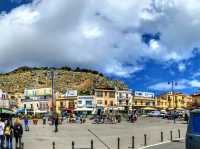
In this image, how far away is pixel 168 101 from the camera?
188500 millimetres

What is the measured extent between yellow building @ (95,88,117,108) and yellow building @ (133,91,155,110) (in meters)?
9.80

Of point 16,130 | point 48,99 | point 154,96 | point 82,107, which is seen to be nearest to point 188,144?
point 16,130

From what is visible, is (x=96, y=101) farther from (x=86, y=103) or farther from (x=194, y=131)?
(x=194, y=131)

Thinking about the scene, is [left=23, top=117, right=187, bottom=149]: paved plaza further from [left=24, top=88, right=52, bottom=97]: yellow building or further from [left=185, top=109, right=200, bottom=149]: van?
[left=24, top=88, right=52, bottom=97]: yellow building

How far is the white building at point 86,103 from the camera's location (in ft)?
517

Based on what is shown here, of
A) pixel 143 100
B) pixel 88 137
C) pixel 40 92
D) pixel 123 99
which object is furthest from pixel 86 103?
pixel 88 137

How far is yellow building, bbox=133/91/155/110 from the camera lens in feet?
570

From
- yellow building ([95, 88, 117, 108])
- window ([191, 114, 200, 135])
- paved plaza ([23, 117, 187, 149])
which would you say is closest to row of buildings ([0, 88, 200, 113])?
yellow building ([95, 88, 117, 108])

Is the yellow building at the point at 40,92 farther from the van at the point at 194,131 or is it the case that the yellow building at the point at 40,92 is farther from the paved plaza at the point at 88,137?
the van at the point at 194,131

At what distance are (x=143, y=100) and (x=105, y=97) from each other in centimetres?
1865

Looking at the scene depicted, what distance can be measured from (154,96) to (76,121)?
106m

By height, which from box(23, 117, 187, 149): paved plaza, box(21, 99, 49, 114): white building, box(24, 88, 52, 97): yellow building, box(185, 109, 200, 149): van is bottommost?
box(23, 117, 187, 149): paved plaza

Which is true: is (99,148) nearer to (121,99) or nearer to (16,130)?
(16,130)

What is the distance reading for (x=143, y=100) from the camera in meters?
178
